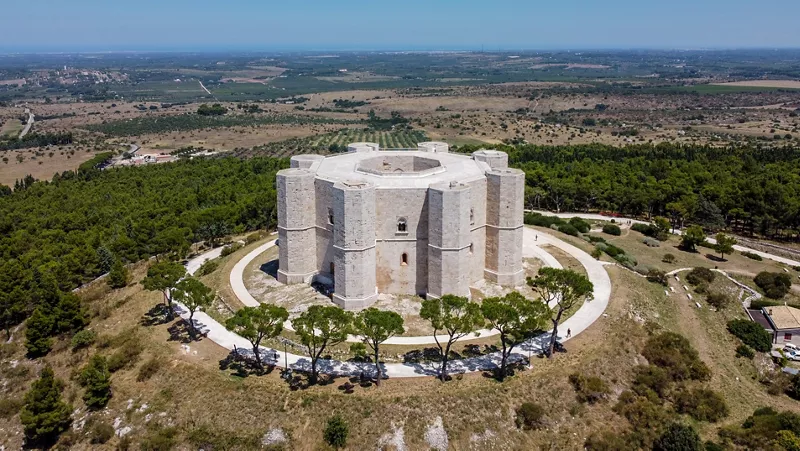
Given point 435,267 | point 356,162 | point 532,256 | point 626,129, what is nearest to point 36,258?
point 356,162

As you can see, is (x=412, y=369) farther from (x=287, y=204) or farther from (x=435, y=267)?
(x=287, y=204)

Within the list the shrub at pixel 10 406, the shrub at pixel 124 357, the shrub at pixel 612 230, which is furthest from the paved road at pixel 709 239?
the shrub at pixel 10 406

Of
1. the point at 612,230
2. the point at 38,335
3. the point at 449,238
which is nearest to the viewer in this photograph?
the point at 449,238

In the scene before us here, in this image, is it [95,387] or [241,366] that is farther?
[241,366]

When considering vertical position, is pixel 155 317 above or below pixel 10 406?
above

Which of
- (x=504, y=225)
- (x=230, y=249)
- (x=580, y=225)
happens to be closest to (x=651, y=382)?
(x=504, y=225)

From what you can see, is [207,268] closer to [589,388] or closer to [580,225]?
[589,388]

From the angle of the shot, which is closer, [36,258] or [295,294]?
[295,294]
